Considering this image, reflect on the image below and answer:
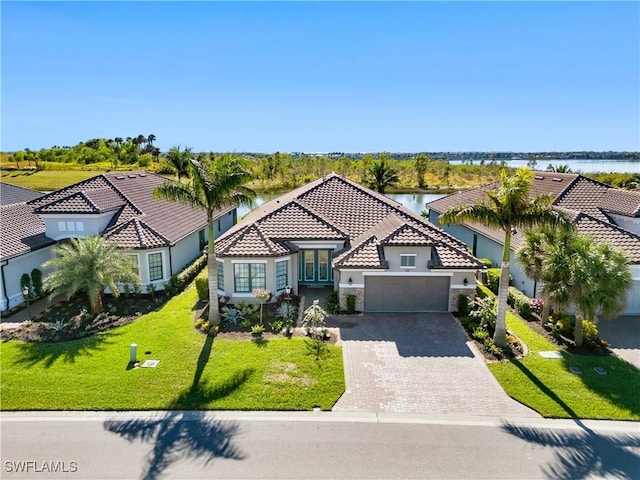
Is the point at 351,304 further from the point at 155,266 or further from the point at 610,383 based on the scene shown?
the point at 155,266

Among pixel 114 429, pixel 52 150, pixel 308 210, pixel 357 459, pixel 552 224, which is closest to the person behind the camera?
pixel 357 459

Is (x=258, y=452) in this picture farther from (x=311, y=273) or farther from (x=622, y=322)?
(x=622, y=322)

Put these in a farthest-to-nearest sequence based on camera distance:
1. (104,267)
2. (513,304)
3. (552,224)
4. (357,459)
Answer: (513,304) → (104,267) → (552,224) → (357,459)

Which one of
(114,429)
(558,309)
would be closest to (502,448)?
(558,309)

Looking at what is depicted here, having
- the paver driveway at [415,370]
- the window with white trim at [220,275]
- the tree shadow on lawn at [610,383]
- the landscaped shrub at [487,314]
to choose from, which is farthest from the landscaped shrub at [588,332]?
the window with white trim at [220,275]

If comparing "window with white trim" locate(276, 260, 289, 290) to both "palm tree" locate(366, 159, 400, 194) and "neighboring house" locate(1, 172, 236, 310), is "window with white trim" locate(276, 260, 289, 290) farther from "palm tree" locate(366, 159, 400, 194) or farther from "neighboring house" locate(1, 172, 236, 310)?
"palm tree" locate(366, 159, 400, 194)

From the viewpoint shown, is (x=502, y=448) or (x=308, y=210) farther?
(x=308, y=210)

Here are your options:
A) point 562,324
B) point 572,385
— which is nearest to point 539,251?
point 562,324
